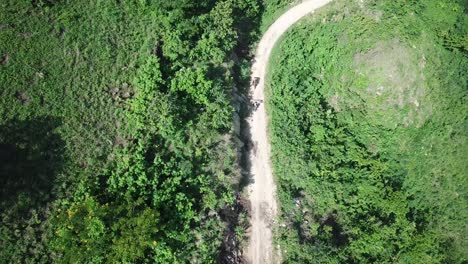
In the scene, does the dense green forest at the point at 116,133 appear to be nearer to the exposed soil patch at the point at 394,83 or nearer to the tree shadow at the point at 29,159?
the tree shadow at the point at 29,159

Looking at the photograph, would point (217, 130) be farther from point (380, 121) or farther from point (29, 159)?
point (380, 121)

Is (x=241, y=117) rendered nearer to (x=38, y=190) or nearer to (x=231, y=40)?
(x=231, y=40)

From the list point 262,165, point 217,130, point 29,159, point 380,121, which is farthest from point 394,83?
point 29,159

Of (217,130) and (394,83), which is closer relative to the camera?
(217,130)

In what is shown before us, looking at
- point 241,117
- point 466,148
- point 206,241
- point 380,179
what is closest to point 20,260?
point 206,241

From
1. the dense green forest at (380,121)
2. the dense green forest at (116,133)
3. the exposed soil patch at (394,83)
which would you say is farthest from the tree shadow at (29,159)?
the exposed soil patch at (394,83)

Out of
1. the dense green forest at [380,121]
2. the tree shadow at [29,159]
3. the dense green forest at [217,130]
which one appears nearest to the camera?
the tree shadow at [29,159]

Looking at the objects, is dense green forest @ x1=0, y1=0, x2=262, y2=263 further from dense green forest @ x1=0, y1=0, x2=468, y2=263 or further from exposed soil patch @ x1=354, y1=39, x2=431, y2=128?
exposed soil patch @ x1=354, y1=39, x2=431, y2=128
